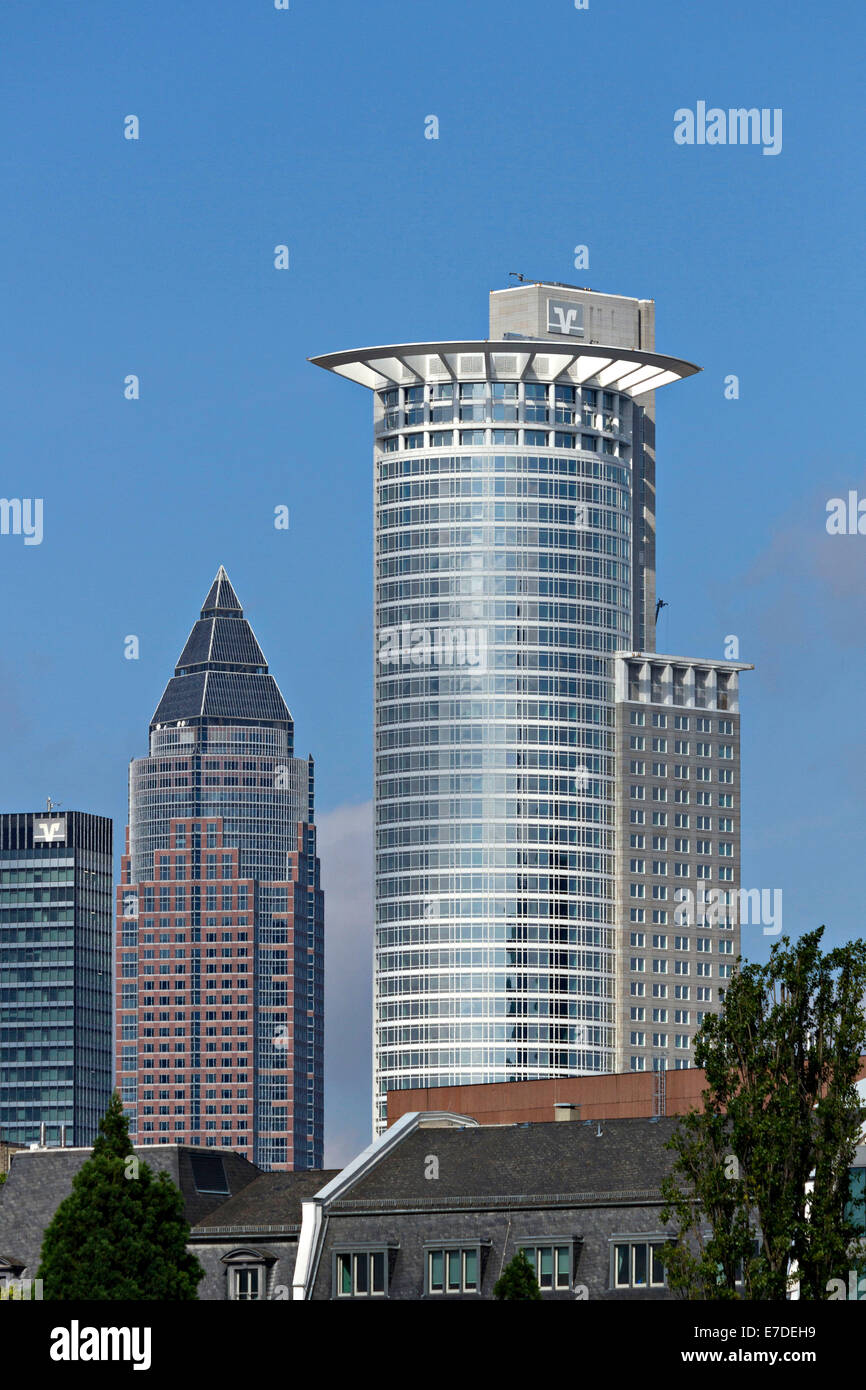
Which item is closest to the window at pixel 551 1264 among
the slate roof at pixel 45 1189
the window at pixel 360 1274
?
the window at pixel 360 1274

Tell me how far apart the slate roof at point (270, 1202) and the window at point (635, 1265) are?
14.7 m

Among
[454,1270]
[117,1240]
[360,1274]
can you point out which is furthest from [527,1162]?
[117,1240]

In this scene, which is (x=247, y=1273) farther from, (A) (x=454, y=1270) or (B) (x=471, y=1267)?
(B) (x=471, y=1267)

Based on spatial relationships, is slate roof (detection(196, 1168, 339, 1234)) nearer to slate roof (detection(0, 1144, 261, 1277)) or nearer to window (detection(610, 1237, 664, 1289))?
slate roof (detection(0, 1144, 261, 1277))

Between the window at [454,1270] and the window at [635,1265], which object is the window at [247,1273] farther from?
the window at [635,1265]

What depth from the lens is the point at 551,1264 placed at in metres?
81.0

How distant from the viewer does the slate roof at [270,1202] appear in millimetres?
90750

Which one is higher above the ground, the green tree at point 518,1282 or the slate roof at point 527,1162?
the slate roof at point 527,1162

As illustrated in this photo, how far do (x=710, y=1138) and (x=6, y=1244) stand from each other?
1601 inches

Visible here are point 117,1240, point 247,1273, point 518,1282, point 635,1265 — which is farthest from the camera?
point 247,1273

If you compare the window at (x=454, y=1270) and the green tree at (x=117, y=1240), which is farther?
the window at (x=454, y=1270)

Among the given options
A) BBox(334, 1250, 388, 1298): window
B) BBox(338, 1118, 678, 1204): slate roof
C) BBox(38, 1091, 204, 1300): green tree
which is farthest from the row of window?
BBox(38, 1091, 204, 1300): green tree

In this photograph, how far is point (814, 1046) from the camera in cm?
6250

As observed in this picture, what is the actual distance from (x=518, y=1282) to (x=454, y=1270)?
11882 millimetres
